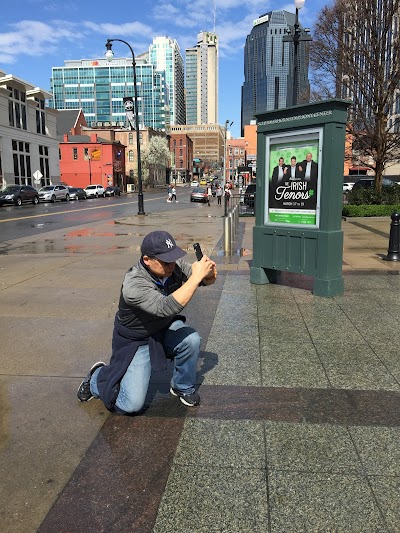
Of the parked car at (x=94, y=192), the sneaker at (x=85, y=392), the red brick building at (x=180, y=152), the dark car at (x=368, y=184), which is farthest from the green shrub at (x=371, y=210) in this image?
the red brick building at (x=180, y=152)

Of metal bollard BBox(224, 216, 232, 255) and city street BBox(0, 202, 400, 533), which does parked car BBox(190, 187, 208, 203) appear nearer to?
metal bollard BBox(224, 216, 232, 255)

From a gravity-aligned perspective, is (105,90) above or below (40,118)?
above

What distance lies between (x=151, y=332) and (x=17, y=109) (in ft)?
181

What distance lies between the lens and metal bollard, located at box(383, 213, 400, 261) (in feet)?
30.7

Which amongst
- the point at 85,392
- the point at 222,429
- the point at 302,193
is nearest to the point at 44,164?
the point at 302,193

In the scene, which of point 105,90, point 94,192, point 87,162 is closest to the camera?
point 94,192

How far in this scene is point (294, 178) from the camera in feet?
23.2

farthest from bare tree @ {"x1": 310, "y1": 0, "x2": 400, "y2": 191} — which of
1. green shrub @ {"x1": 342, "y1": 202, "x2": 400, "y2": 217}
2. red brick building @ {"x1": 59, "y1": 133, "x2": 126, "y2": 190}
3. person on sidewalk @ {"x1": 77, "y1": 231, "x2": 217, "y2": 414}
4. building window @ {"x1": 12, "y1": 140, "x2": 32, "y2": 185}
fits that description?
red brick building @ {"x1": 59, "y1": 133, "x2": 126, "y2": 190}

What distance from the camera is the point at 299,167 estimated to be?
6957 mm

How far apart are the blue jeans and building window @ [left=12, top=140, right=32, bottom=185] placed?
5191 cm

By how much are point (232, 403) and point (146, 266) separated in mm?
1296

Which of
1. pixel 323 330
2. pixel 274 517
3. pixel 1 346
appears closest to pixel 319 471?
pixel 274 517

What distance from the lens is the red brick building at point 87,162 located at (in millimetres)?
80125

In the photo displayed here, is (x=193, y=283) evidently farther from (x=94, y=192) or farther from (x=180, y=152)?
(x=180, y=152)
